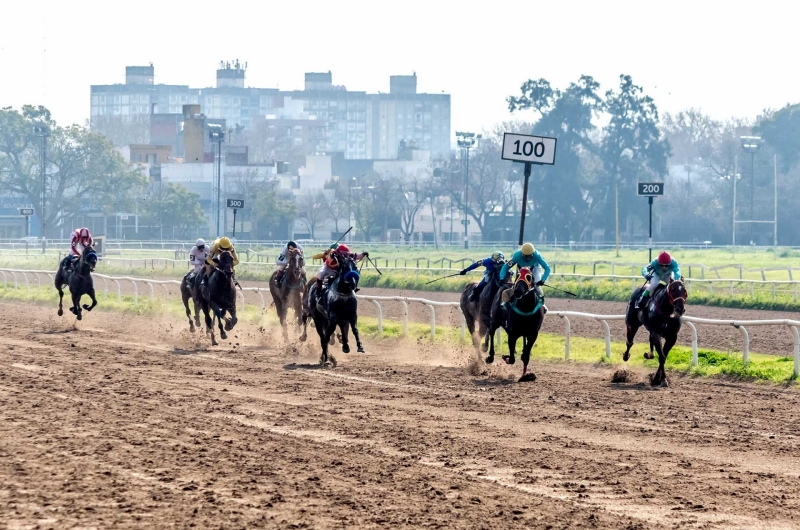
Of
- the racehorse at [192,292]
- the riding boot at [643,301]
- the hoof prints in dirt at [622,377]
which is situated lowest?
the hoof prints in dirt at [622,377]

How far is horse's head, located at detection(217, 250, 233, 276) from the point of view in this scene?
2054cm

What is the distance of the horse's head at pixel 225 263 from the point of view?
2054 centimetres

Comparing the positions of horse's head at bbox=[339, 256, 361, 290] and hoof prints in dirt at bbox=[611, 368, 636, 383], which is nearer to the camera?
hoof prints in dirt at bbox=[611, 368, 636, 383]

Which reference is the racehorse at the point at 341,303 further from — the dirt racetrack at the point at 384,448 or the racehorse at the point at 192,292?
the racehorse at the point at 192,292

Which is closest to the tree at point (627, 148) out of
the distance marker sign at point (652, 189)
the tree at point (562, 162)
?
the tree at point (562, 162)

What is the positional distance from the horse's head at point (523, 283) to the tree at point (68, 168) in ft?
238

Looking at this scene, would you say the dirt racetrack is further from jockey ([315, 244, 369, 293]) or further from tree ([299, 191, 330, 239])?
tree ([299, 191, 330, 239])

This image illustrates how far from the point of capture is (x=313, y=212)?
3861 inches

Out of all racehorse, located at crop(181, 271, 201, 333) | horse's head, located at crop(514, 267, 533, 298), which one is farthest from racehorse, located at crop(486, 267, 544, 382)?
racehorse, located at crop(181, 271, 201, 333)

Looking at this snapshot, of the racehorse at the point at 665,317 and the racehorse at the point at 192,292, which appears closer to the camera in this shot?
the racehorse at the point at 665,317

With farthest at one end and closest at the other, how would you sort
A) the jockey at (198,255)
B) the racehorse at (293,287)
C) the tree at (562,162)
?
the tree at (562,162)
the jockey at (198,255)
the racehorse at (293,287)

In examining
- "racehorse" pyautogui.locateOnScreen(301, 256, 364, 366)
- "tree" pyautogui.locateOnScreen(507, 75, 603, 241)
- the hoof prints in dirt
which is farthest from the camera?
"tree" pyautogui.locateOnScreen(507, 75, 603, 241)

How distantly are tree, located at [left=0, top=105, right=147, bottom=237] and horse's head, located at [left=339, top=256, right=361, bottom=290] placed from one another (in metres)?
70.3

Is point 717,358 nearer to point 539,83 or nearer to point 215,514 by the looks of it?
point 215,514
